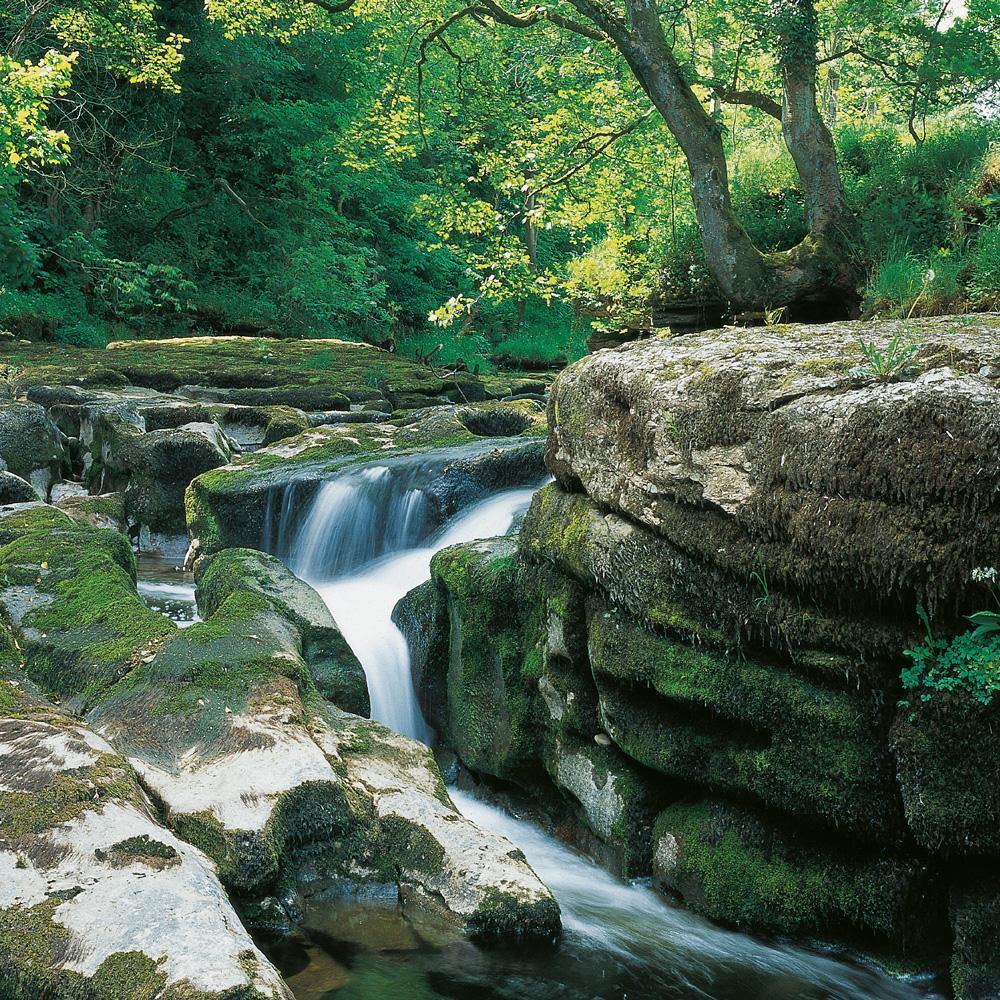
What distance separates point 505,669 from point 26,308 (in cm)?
2246

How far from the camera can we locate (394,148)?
45.3 feet

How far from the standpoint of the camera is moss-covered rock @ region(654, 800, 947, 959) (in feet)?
13.9

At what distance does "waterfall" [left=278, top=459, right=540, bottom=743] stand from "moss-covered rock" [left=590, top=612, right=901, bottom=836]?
3343mm

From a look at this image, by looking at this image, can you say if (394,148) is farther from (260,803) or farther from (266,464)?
(260,803)

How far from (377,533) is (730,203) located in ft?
17.1

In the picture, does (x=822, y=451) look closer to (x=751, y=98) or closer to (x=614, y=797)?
(x=614, y=797)

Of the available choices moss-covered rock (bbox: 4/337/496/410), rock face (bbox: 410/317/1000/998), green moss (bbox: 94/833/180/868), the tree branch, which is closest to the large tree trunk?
the tree branch

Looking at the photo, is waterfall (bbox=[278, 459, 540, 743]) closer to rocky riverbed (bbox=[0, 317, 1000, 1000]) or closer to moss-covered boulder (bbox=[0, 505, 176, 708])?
rocky riverbed (bbox=[0, 317, 1000, 1000])

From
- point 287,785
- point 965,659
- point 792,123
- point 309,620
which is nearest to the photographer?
point 965,659

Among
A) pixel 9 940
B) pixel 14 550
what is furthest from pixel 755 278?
pixel 9 940

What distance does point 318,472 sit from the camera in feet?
35.2

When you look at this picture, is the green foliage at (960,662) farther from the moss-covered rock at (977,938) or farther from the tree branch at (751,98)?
the tree branch at (751,98)

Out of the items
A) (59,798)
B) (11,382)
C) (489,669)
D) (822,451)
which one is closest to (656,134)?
(489,669)

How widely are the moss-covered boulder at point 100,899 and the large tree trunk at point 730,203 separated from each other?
8.32 metres
